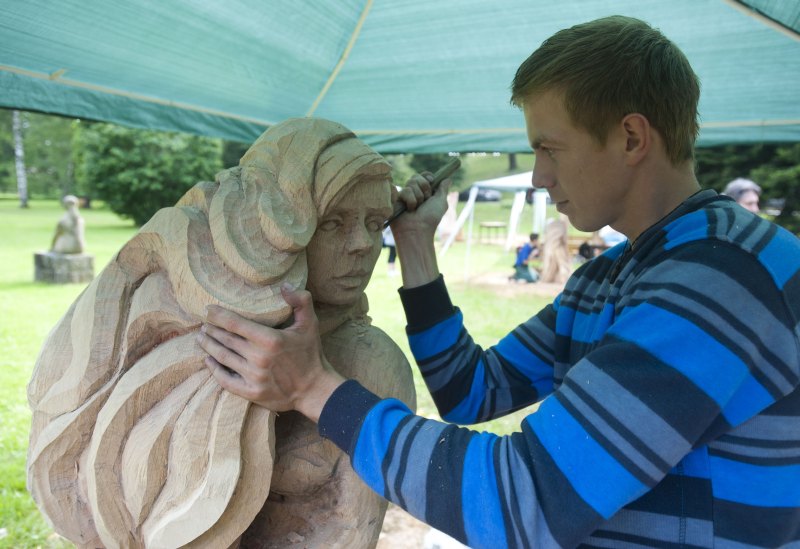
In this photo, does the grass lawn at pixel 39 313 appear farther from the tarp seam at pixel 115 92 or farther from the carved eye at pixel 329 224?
the carved eye at pixel 329 224

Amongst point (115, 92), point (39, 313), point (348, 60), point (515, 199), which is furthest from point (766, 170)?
point (39, 313)

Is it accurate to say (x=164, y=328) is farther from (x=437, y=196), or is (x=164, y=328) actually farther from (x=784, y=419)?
(x=784, y=419)

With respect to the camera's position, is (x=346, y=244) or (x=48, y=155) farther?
(x=48, y=155)

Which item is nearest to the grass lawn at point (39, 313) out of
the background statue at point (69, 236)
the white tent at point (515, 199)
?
the background statue at point (69, 236)

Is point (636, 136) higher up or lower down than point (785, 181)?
higher up

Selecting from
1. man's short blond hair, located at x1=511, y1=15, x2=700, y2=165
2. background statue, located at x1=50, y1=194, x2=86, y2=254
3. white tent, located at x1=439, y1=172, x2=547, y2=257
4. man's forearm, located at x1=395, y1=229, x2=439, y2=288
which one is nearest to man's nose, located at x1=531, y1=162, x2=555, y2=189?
man's short blond hair, located at x1=511, y1=15, x2=700, y2=165

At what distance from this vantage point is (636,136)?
0.99 metres

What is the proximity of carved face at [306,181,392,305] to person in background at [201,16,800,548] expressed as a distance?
19 cm

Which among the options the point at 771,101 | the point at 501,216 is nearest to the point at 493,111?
the point at 771,101

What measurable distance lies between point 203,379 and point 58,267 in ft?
29.2

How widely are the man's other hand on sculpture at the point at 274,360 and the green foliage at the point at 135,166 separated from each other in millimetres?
16151

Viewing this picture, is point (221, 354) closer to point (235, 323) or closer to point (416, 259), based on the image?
point (235, 323)

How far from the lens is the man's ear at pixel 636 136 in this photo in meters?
0.97

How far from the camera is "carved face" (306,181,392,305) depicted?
1142 mm
